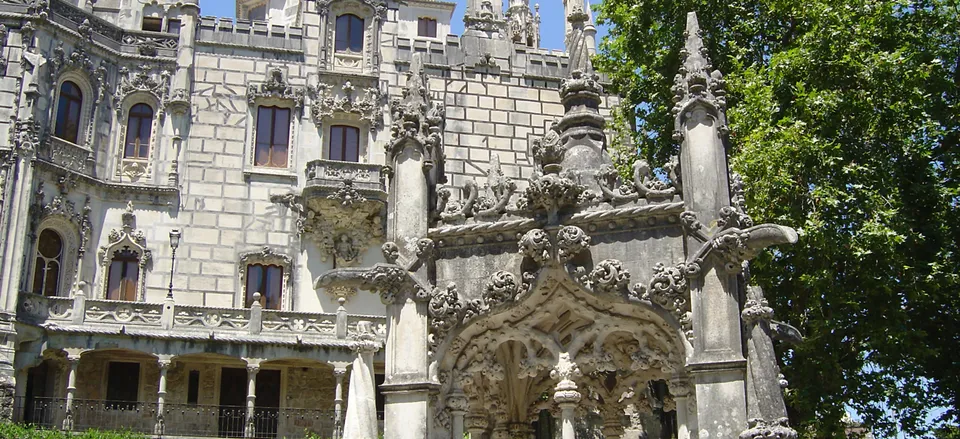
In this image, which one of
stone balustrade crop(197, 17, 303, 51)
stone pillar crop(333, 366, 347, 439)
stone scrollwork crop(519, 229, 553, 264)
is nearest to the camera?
stone scrollwork crop(519, 229, 553, 264)

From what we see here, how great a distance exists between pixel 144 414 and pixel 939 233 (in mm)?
21972

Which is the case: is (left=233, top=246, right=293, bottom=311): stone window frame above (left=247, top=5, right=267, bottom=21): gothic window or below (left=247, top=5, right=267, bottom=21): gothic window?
below

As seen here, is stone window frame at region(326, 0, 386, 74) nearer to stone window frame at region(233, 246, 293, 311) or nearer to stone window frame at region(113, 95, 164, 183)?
stone window frame at region(113, 95, 164, 183)

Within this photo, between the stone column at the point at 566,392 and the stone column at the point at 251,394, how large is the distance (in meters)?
20.3

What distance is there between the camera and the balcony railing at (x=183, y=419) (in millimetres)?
30438

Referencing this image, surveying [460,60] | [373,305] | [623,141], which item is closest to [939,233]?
[623,141]

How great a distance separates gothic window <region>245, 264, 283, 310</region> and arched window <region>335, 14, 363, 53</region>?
770 cm

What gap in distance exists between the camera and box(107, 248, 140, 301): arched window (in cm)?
3322

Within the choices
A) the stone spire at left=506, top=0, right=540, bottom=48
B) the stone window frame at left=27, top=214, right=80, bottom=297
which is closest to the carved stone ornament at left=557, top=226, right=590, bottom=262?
the stone window frame at left=27, top=214, right=80, bottom=297

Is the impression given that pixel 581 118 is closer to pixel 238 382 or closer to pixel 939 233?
pixel 939 233

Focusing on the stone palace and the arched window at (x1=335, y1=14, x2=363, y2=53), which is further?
the arched window at (x1=335, y1=14, x2=363, y2=53)

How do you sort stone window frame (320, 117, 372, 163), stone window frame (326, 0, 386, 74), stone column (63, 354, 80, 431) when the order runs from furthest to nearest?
stone window frame (326, 0, 386, 74) → stone window frame (320, 117, 372, 163) → stone column (63, 354, 80, 431)

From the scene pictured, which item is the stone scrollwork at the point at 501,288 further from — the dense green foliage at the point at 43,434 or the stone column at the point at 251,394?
the stone column at the point at 251,394

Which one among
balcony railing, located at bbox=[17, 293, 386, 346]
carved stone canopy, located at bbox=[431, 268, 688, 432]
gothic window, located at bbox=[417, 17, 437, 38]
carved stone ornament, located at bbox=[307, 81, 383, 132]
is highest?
gothic window, located at bbox=[417, 17, 437, 38]
